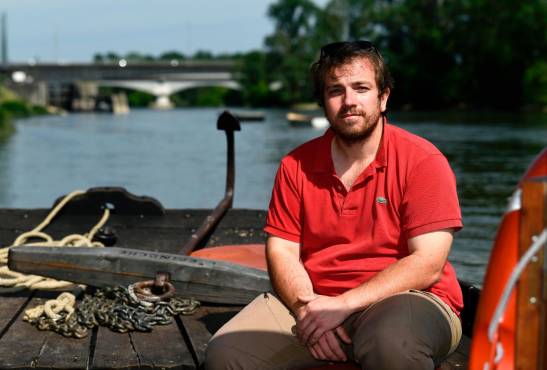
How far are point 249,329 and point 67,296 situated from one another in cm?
123

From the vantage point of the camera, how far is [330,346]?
2.68 metres

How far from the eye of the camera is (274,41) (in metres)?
74.5

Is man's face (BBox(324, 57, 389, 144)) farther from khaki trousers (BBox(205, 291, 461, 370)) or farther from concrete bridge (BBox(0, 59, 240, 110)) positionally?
concrete bridge (BBox(0, 59, 240, 110))

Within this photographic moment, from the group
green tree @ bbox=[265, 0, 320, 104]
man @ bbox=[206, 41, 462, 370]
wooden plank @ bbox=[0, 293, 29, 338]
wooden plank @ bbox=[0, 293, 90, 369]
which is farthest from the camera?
green tree @ bbox=[265, 0, 320, 104]

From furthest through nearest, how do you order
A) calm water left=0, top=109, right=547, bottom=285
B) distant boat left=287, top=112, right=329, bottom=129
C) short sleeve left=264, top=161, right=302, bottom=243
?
distant boat left=287, top=112, right=329, bottom=129 < calm water left=0, top=109, right=547, bottom=285 < short sleeve left=264, top=161, right=302, bottom=243

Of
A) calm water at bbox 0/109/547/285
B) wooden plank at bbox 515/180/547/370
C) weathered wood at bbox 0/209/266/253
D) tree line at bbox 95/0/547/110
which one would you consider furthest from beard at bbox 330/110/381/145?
tree line at bbox 95/0/547/110

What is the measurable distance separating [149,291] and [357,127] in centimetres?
138

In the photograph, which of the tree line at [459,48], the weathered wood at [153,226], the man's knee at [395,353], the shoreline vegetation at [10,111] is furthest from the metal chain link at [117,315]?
the tree line at [459,48]

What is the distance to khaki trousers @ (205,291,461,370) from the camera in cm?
252

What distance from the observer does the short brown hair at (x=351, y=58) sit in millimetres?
2770

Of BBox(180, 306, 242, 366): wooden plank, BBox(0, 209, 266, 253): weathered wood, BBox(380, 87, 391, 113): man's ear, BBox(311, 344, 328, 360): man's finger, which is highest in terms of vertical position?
BBox(380, 87, 391, 113): man's ear

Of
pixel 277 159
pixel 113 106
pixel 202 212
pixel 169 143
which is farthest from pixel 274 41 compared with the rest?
pixel 202 212

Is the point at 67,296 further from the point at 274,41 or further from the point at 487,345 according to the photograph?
the point at 274,41

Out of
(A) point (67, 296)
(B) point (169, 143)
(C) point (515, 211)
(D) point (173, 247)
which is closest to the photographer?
(C) point (515, 211)
